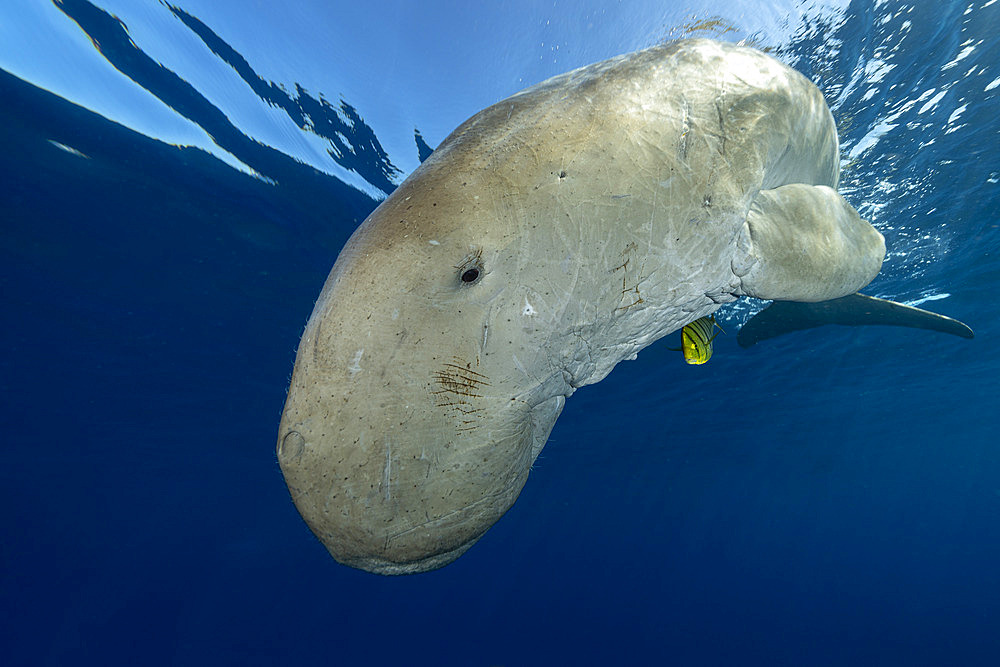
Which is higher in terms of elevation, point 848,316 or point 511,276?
point 511,276

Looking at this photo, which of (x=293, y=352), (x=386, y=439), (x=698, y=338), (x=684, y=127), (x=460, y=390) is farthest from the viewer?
(x=293, y=352)

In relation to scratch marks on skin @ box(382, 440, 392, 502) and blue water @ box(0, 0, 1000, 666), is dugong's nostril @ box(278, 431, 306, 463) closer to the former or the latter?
scratch marks on skin @ box(382, 440, 392, 502)

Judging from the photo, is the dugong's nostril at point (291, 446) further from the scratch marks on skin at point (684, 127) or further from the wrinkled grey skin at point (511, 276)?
the scratch marks on skin at point (684, 127)

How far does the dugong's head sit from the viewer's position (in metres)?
1.09

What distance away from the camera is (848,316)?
4.47 m

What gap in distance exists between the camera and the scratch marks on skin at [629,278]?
4.55 ft

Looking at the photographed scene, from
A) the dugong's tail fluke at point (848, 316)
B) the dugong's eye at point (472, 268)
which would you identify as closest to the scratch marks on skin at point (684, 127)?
the dugong's eye at point (472, 268)

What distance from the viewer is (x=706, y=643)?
43062 millimetres

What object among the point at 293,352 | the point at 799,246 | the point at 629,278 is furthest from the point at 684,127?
the point at 293,352

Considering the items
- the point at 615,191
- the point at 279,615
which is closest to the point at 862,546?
the point at 279,615

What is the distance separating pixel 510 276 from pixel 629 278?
1.42ft

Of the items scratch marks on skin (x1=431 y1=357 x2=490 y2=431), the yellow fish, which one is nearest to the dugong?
scratch marks on skin (x1=431 y1=357 x2=490 y2=431)

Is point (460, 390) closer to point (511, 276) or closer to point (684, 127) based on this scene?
point (511, 276)

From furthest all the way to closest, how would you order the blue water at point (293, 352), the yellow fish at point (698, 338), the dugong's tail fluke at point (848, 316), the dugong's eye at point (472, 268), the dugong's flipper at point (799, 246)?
the blue water at point (293, 352) → the dugong's tail fluke at point (848, 316) → the yellow fish at point (698, 338) → the dugong's flipper at point (799, 246) → the dugong's eye at point (472, 268)
